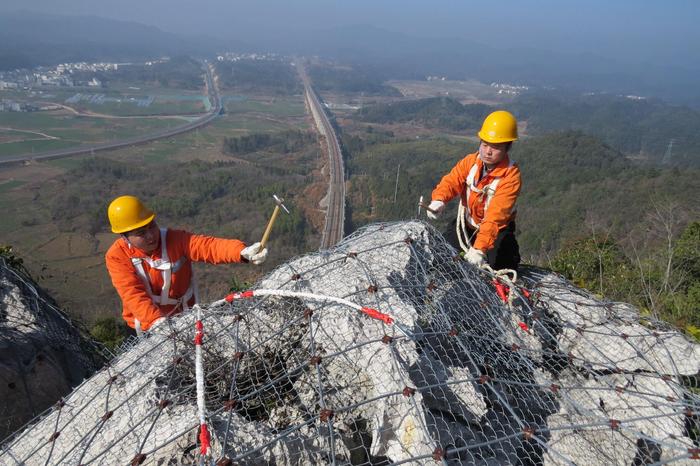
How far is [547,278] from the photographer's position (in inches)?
213

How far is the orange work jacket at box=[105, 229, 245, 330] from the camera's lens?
427cm

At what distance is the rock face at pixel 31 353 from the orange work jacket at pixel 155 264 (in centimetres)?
106

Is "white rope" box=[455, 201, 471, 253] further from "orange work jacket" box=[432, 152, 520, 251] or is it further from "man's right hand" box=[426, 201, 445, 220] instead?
"man's right hand" box=[426, 201, 445, 220]

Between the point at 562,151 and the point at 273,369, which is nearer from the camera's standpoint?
the point at 273,369

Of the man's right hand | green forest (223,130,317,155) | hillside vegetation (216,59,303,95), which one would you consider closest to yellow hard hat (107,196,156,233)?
the man's right hand

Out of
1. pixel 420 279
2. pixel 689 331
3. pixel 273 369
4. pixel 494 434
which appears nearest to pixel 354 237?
pixel 420 279

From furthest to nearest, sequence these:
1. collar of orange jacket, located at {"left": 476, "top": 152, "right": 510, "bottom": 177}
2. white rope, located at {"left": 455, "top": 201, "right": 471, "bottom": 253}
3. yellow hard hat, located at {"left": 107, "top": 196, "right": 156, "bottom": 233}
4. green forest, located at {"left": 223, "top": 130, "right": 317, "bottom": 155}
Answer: green forest, located at {"left": 223, "top": 130, "right": 317, "bottom": 155} → white rope, located at {"left": 455, "top": 201, "right": 471, "bottom": 253} → collar of orange jacket, located at {"left": 476, "top": 152, "right": 510, "bottom": 177} → yellow hard hat, located at {"left": 107, "top": 196, "right": 156, "bottom": 233}

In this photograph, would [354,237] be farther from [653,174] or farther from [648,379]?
[653,174]

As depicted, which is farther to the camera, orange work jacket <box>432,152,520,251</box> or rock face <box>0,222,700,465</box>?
orange work jacket <box>432,152,520,251</box>

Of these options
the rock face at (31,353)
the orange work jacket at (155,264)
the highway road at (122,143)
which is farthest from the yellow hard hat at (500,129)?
the highway road at (122,143)

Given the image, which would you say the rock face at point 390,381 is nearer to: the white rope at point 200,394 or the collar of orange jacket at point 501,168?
the white rope at point 200,394

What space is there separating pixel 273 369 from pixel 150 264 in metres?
1.71

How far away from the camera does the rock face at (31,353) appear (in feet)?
14.5

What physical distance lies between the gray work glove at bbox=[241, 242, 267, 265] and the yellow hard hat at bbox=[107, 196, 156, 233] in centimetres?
96
